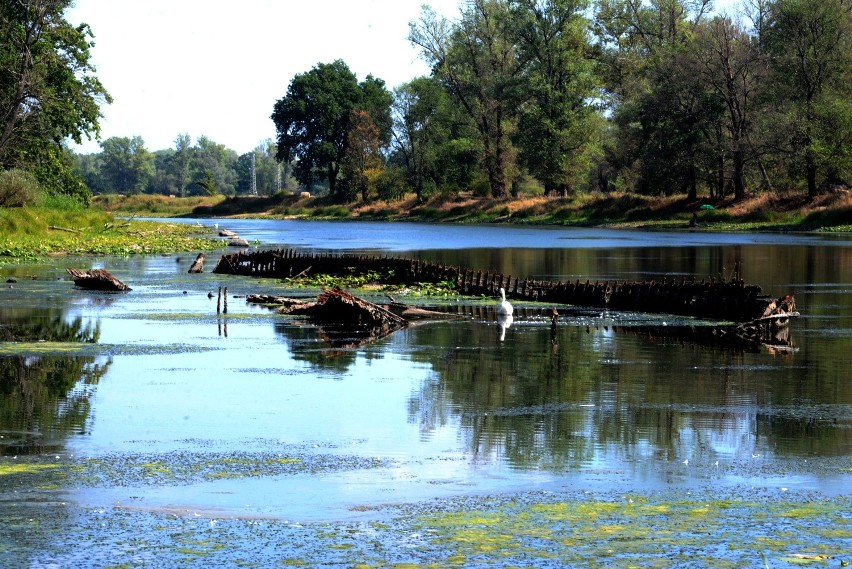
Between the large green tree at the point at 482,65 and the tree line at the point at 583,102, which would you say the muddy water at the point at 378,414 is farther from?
the large green tree at the point at 482,65

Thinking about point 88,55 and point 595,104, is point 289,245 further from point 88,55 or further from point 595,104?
point 595,104

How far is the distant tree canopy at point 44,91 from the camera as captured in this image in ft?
216

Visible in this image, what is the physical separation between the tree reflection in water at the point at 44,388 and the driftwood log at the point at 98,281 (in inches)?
389

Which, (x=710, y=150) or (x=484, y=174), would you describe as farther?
(x=484, y=174)

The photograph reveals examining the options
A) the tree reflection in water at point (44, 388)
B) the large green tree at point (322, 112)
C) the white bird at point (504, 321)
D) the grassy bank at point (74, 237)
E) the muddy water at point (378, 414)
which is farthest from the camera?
the large green tree at point (322, 112)

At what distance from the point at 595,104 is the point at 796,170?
92.1 ft

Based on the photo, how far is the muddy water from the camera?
13.0m

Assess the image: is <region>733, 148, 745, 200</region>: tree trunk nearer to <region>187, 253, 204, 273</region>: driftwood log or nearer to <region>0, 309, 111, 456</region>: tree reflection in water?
<region>187, 253, 204, 273</region>: driftwood log

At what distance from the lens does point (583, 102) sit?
111 m

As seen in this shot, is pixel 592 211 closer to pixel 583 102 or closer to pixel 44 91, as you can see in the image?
pixel 583 102

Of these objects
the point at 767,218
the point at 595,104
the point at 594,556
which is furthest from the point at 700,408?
the point at 595,104

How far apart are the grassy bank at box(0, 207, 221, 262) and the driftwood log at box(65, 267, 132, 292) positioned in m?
13.4

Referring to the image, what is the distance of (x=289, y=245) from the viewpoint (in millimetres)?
73188

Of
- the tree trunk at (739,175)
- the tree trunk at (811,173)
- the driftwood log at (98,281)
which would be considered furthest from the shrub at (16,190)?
the tree trunk at (811,173)
